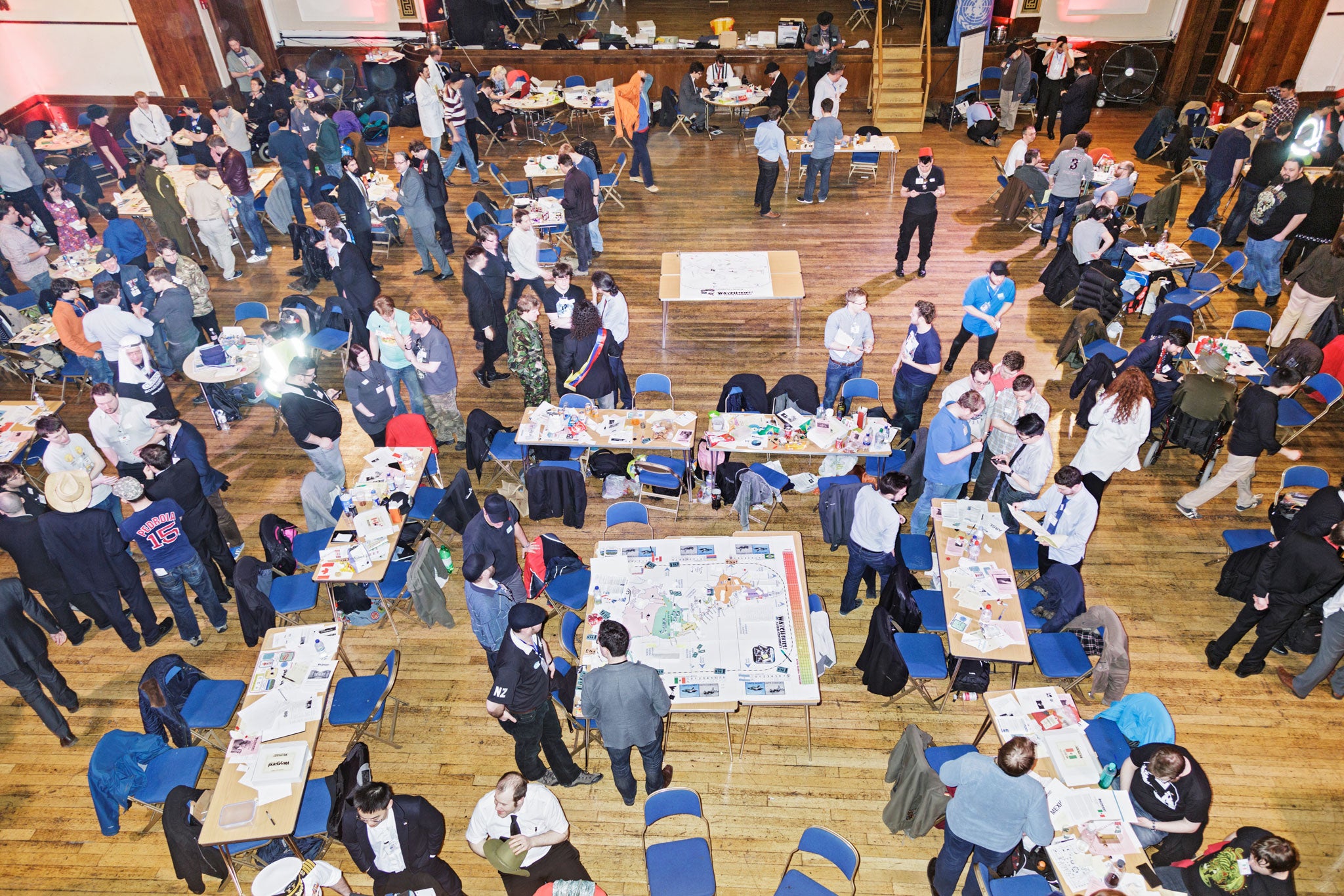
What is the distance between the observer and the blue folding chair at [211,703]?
581 centimetres

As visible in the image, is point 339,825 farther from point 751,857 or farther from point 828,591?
point 828,591

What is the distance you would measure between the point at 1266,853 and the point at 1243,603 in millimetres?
3373

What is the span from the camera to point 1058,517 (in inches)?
244

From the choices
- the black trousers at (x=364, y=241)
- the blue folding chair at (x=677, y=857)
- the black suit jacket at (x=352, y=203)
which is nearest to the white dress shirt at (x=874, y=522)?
the blue folding chair at (x=677, y=857)

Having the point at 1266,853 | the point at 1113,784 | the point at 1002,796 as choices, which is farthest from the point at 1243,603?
the point at 1002,796

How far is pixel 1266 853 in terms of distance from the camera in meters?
4.34

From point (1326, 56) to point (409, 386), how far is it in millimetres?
15033

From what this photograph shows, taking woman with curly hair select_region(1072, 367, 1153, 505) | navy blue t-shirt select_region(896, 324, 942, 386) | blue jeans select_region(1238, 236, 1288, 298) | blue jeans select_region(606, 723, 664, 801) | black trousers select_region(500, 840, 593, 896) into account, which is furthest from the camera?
blue jeans select_region(1238, 236, 1288, 298)

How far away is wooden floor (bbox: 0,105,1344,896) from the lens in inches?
220

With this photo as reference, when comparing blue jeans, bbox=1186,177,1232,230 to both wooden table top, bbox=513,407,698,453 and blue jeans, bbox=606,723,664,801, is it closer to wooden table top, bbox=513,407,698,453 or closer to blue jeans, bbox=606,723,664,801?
wooden table top, bbox=513,407,698,453

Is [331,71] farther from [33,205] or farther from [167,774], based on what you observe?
[167,774]

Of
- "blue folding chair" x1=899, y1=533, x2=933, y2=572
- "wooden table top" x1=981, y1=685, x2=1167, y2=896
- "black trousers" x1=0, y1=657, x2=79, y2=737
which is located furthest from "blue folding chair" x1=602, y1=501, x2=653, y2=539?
"black trousers" x1=0, y1=657, x2=79, y2=737

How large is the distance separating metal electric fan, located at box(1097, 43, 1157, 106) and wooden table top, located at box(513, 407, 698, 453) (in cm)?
1274

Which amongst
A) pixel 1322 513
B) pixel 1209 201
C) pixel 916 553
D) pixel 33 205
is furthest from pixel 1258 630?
pixel 33 205
